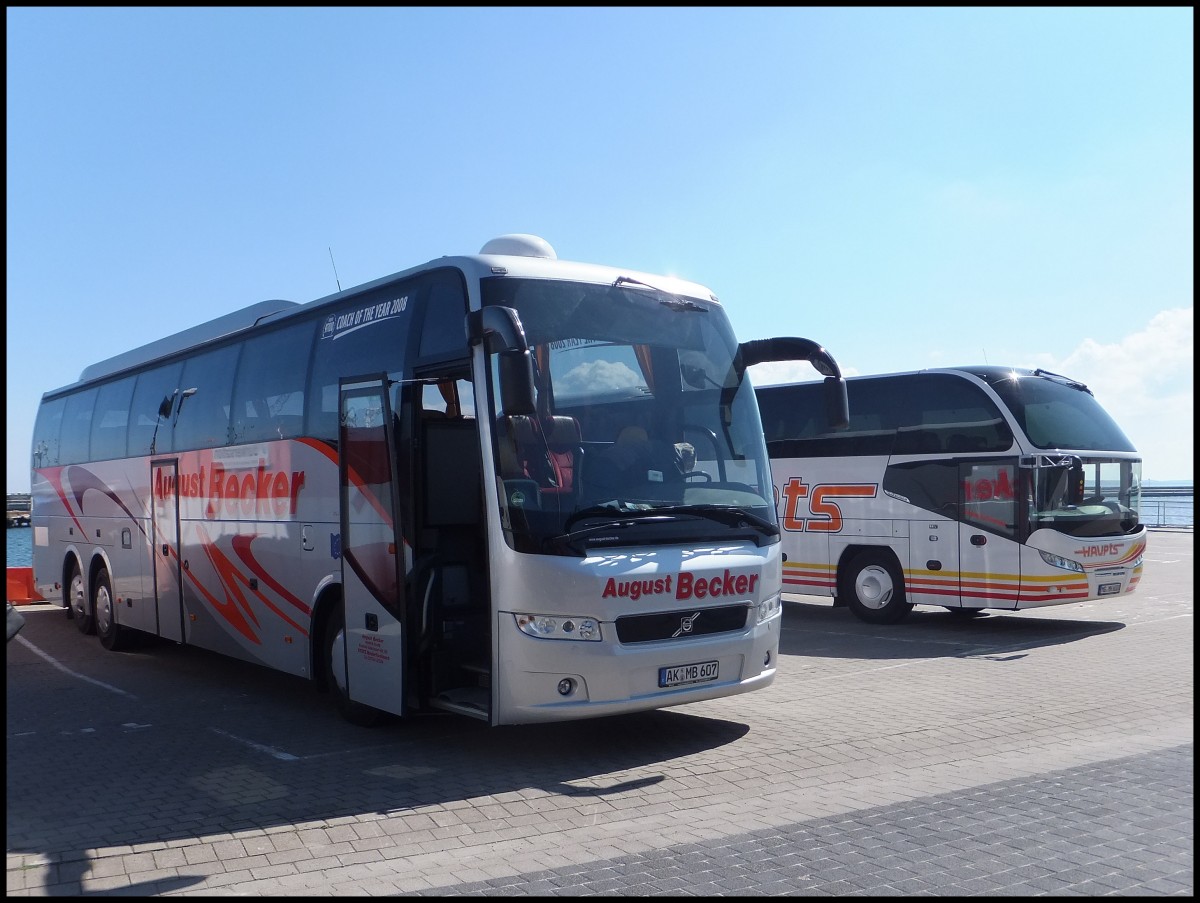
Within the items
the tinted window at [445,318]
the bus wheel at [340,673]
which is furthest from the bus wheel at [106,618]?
the tinted window at [445,318]

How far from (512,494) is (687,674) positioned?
71.5 inches

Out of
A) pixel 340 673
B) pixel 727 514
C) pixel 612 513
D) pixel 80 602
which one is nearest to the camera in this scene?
pixel 612 513

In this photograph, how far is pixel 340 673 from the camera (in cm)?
924

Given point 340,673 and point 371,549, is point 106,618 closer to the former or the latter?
point 340,673

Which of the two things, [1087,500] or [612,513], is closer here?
[612,513]

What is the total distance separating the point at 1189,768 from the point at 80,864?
6.59 meters

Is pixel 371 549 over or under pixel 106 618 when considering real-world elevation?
over

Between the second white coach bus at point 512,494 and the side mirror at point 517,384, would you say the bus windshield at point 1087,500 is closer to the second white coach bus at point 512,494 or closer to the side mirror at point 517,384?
the second white coach bus at point 512,494

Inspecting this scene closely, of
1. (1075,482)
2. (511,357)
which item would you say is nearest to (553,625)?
(511,357)

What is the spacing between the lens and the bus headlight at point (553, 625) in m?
7.48

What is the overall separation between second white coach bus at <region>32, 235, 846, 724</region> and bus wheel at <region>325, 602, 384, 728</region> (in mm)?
29

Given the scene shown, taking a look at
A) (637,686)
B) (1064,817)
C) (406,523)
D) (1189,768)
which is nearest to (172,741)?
(406,523)

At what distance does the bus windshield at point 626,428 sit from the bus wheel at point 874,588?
764cm

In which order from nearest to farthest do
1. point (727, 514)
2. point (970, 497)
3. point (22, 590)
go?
point (727, 514)
point (970, 497)
point (22, 590)
